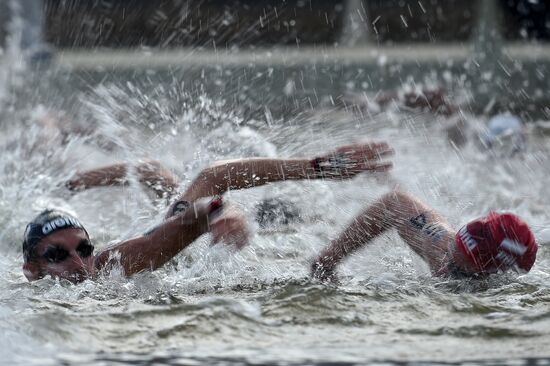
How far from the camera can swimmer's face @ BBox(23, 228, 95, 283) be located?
18.1ft

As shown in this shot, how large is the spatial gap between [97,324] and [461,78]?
1048cm

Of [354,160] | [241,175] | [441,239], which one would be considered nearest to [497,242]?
[441,239]

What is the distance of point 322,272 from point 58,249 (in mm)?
1476

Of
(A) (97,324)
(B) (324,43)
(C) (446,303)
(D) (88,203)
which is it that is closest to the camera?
(A) (97,324)

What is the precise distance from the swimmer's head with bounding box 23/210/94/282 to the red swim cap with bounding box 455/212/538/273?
2.04m

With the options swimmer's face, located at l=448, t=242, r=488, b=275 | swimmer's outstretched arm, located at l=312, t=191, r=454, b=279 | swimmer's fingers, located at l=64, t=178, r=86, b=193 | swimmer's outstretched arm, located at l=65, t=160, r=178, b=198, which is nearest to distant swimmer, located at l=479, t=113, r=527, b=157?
swimmer's outstretched arm, located at l=65, t=160, r=178, b=198

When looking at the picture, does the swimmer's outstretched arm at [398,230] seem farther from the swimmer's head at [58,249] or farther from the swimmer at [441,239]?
the swimmer's head at [58,249]

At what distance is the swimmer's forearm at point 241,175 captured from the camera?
17.9 feet

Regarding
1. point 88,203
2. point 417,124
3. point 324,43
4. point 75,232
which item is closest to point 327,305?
point 75,232

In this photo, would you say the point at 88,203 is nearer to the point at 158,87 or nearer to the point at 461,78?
the point at 158,87

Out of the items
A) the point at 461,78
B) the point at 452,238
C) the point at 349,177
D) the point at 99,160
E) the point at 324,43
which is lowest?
the point at 452,238

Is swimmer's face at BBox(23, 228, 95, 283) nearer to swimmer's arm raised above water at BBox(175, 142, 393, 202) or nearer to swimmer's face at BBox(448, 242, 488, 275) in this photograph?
swimmer's arm raised above water at BBox(175, 142, 393, 202)

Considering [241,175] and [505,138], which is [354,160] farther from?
[505,138]

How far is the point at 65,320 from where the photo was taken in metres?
4.79
